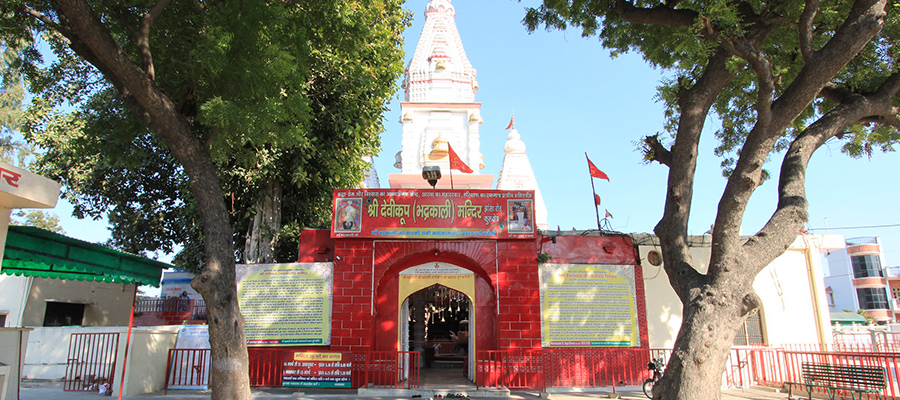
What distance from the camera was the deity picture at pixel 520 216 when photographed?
12.2 meters

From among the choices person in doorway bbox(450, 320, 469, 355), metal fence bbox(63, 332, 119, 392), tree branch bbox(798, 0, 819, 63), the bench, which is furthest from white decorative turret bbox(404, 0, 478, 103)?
the bench

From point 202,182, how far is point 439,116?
1661 cm

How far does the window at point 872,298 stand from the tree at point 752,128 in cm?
4518

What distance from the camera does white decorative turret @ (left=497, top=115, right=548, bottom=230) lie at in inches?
1137

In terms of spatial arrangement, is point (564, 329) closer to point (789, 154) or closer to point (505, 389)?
point (505, 389)

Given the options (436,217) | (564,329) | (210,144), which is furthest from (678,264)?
(210,144)

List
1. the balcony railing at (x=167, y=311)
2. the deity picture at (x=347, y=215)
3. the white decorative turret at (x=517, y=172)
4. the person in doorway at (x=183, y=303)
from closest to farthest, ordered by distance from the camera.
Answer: the deity picture at (x=347, y=215) < the balcony railing at (x=167, y=311) < the person in doorway at (x=183, y=303) < the white decorative turret at (x=517, y=172)

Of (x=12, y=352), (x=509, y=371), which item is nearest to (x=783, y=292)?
(x=509, y=371)

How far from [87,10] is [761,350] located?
14338mm

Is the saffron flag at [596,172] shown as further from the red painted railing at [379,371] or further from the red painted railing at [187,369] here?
the red painted railing at [187,369]

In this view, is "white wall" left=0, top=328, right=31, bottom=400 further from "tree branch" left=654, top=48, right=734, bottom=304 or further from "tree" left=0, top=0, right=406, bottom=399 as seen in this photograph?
"tree branch" left=654, top=48, right=734, bottom=304

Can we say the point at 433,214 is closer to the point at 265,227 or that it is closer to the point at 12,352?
the point at 265,227

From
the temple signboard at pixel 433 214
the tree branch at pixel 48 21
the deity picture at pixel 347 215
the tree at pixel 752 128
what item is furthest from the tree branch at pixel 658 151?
the tree branch at pixel 48 21

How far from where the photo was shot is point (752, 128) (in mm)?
8211
